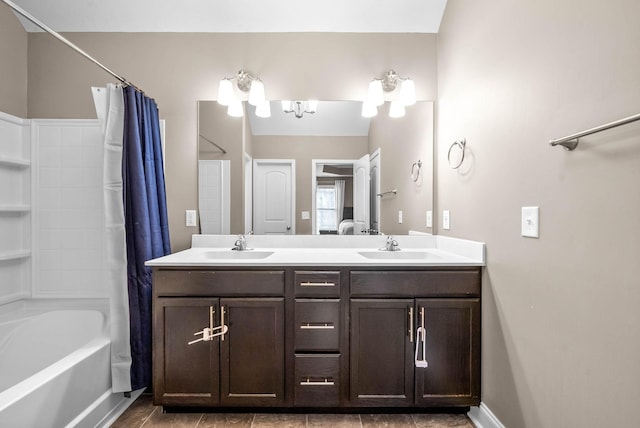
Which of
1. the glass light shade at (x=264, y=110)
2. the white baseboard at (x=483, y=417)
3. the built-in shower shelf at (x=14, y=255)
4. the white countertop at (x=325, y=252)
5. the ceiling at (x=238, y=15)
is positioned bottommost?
the white baseboard at (x=483, y=417)

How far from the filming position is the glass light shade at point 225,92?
7.20 feet

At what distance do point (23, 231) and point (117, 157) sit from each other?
1117 mm

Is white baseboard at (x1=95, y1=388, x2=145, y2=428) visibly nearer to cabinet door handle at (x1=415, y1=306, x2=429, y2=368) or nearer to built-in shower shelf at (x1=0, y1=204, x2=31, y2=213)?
built-in shower shelf at (x1=0, y1=204, x2=31, y2=213)

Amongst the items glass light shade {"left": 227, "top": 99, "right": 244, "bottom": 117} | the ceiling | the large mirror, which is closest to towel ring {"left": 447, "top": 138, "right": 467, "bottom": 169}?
the large mirror

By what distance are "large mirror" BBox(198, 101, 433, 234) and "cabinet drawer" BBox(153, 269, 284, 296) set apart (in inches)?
24.4

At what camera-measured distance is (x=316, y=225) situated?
7.66 ft

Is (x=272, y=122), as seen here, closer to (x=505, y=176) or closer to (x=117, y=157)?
(x=117, y=157)

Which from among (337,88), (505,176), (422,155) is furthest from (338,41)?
(505,176)

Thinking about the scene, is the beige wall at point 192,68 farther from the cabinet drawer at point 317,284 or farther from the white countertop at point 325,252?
the cabinet drawer at point 317,284

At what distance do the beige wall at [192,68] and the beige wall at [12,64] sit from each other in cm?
5

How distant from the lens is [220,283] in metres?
1.70

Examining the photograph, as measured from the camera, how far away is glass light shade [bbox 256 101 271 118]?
2.27 metres

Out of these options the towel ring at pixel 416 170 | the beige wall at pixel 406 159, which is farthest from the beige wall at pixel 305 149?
the towel ring at pixel 416 170

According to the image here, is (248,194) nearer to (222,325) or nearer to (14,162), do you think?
(222,325)
